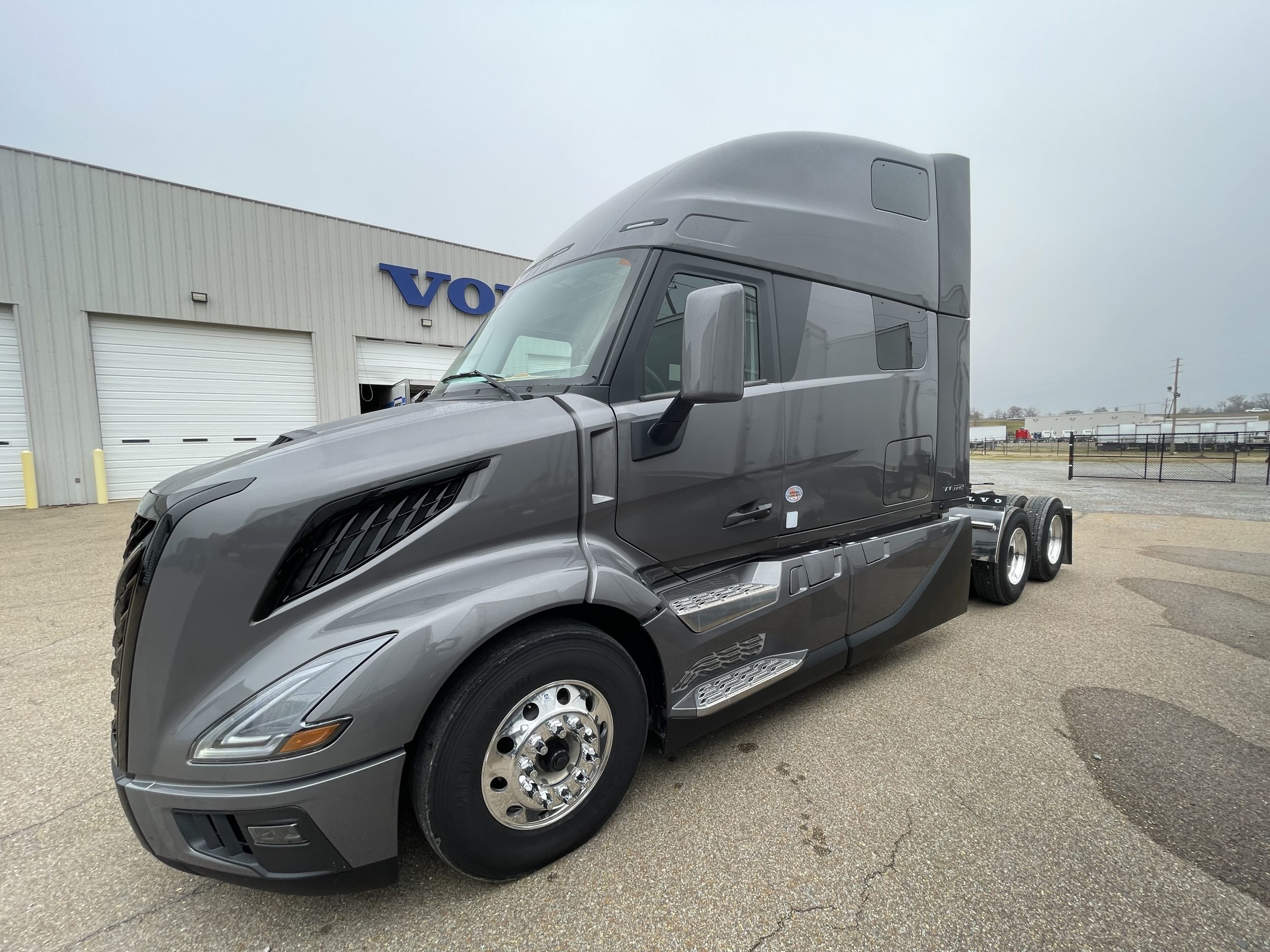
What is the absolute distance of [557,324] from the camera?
2.41m

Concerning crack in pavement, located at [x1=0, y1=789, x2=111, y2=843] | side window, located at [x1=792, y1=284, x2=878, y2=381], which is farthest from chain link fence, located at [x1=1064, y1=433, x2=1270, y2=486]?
crack in pavement, located at [x1=0, y1=789, x2=111, y2=843]

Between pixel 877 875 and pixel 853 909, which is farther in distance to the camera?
pixel 877 875

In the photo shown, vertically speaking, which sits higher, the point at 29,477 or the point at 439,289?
the point at 439,289

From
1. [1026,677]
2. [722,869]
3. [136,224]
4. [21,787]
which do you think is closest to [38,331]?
[136,224]

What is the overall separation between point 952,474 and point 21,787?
5.26 m

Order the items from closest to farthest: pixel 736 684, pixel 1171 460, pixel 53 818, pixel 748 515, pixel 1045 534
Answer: pixel 53 818
pixel 736 684
pixel 748 515
pixel 1045 534
pixel 1171 460

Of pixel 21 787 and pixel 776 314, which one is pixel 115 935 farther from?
pixel 776 314

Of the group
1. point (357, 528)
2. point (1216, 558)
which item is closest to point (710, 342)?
point (357, 528)

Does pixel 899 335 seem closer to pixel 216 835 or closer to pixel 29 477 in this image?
pixel 216 835

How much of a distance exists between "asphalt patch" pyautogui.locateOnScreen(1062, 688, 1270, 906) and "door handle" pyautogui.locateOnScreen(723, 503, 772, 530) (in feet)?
→ 5.97

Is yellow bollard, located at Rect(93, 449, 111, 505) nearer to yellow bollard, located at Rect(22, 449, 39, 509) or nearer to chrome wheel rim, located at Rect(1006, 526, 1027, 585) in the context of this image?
yellow bollard, located at Rect(22, 449, 39, 509)

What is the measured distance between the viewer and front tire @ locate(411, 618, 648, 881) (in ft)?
5.26

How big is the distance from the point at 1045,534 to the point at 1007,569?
97 cm

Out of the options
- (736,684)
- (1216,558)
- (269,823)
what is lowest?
(1216,558)
